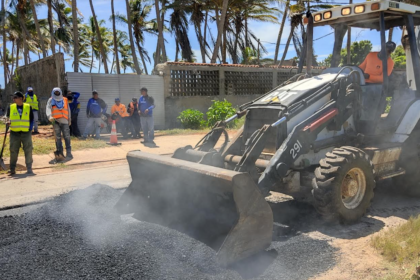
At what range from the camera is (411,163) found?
6246 mm

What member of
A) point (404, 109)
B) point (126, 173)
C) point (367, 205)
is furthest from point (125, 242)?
→ point (404, 109)

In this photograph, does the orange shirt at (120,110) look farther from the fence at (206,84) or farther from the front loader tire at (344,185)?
the front loader tire at (344,185)

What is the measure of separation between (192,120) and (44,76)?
26.6ft

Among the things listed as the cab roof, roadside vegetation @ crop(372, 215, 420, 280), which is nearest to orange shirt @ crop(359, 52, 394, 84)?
the cab roof

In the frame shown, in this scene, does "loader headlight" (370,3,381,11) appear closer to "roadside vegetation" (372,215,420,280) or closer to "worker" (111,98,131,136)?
"roadside vegetation" (372,215,420,280)

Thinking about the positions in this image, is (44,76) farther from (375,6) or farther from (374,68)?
(375,6)

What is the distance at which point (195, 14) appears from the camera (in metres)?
26.9

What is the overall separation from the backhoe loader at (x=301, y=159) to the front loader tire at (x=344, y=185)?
0.04 ft

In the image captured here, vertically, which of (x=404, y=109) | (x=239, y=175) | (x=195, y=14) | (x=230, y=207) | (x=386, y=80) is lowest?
(x=230, y=207)

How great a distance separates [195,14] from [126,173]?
67.4 feet

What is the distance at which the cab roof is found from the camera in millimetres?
5703

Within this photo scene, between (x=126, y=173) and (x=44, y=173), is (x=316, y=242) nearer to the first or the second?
(x=126, y=173)

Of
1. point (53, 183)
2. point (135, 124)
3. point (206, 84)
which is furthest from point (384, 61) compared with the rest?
point (206, 84)

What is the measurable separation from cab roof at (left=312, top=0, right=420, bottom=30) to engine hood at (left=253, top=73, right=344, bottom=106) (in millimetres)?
980
